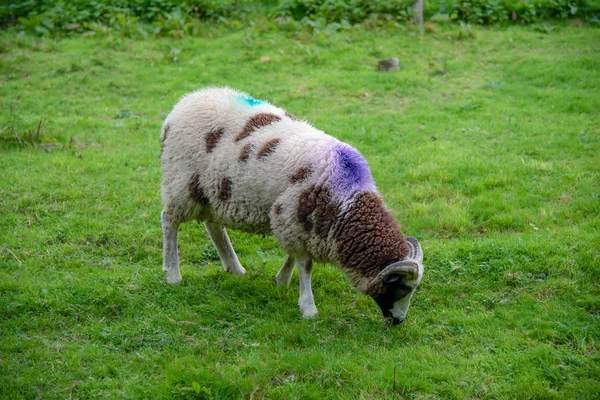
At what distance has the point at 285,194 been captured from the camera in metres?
5.52

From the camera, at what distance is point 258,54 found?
12.7 meters

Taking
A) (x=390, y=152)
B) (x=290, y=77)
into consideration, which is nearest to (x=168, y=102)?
(x=290, y=77)

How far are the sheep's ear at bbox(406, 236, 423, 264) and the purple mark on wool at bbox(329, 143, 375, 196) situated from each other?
Answer: 22.9 inches

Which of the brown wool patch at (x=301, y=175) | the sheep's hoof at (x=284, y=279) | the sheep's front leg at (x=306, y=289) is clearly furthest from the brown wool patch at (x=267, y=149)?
the sheep's hoof at (x=284, y=279)

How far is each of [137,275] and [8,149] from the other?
13.3 feet

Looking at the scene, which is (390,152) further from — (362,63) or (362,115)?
(362,63)

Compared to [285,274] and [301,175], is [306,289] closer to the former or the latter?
[285,274]

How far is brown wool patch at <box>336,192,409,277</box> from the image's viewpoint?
538 cm

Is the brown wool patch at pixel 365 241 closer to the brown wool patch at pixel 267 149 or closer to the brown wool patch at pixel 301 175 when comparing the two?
the brown wool patch at pixel 301 175

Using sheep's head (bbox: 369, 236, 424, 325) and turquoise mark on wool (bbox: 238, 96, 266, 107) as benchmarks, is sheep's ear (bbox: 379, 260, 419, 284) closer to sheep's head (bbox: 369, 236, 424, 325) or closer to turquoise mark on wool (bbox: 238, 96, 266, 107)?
sheep's head (bbox: 369, 236, 424, 325)

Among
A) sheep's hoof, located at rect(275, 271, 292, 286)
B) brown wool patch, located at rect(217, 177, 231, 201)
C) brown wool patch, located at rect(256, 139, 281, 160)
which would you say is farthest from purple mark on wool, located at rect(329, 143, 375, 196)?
sheep's hoof, located at rect(275, 271, 292, 286)

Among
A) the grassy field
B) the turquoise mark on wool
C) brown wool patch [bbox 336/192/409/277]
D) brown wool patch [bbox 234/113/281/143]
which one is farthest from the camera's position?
the turquoise mark on wool

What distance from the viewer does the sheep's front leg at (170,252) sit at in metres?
6.24

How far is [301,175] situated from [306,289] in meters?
1.05
